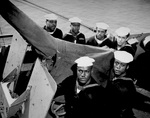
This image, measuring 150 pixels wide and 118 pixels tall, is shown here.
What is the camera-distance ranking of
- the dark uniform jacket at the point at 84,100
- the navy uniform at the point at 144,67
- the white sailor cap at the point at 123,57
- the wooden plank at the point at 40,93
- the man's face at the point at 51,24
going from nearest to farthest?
the wooden plank at the point at 40,93 → the dark uniform jacket at the point at 84,100 → the white sailor cap at the point at 123,57 → the navy uniform at the point at 144,67 → the man's face at the point at 51,24

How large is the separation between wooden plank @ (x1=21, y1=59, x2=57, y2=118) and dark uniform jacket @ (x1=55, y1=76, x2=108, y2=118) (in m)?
0.78

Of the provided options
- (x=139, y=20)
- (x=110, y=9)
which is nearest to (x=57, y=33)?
(x=139, y=20)

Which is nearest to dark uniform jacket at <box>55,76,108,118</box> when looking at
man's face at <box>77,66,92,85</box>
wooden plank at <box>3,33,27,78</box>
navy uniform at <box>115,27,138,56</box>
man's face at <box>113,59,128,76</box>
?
man's face at <box>77,66,92,85</box>

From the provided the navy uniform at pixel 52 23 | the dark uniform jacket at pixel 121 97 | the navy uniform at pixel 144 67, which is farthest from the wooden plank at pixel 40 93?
the navy uniform at pixel 144 67

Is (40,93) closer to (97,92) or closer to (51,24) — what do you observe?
(97,92)

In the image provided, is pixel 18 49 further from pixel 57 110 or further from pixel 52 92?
pixel 57 110

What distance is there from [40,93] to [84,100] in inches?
32.9

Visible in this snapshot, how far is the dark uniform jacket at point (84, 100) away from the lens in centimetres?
260

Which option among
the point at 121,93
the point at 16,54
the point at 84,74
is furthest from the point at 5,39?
the point at 121,93

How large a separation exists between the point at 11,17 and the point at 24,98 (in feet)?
4.04

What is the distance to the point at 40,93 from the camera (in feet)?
7.26

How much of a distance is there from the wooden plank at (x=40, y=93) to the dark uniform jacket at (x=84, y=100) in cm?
78

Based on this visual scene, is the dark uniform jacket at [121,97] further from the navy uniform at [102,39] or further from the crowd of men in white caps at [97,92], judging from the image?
the navy uniform at [102,39]

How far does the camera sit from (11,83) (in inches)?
113
